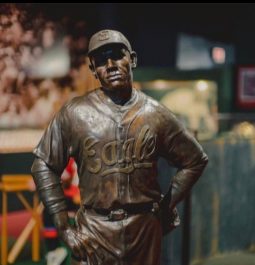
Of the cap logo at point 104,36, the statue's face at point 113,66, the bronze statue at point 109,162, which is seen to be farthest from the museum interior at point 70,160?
the cap logo at point 104,36

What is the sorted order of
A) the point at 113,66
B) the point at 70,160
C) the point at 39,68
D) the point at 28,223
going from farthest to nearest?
the point at 28,223 < the point at 39,68 < the point at 70,160 < the point at 113,66

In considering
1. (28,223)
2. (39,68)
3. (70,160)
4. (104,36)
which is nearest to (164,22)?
(39,68)

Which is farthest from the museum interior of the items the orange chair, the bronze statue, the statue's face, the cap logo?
the cap logo

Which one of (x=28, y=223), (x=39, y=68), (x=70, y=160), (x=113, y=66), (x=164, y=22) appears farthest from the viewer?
(x=164, y=22)

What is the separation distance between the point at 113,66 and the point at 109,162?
1.71 feet

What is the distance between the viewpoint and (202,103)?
12.0 metres

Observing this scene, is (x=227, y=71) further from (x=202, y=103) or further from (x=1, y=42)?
(x=1, y=42)

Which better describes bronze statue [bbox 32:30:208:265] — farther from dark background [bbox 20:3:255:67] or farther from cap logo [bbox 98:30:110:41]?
dark background [bbox 20:3:255:67]

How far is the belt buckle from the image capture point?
3.72 m

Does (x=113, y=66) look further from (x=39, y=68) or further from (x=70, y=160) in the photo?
(x=39, y=68)

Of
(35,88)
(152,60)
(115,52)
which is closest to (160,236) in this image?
(115,52)

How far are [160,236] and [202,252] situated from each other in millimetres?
3510

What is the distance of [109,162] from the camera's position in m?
3.72

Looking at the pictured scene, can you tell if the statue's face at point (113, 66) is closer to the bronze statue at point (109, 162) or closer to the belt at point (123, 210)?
the bronze statue at point (109, 162)
